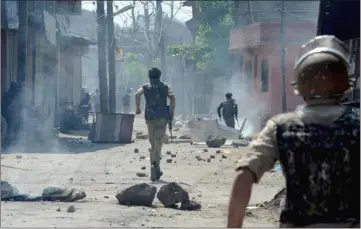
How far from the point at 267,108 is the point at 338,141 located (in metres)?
30.3

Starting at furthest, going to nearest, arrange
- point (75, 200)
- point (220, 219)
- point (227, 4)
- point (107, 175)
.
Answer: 1. point (227, 4)
2. point (107, 175)
3. point (75, 200)
4. point (220, 219)

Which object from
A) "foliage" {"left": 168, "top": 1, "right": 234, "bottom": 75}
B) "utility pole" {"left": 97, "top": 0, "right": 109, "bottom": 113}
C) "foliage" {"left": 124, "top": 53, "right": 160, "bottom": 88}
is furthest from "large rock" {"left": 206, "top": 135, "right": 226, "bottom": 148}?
"foliage" {"left": 124, "top": 53, "right": 160, "bottom": 88}

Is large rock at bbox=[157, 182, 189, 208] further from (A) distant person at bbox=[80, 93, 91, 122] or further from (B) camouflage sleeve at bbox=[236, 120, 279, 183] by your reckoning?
(A) distant person at bbox=[80, 93, 91, 122]

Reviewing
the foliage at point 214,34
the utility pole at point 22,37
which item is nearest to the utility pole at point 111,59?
the utility pole at point 22,37

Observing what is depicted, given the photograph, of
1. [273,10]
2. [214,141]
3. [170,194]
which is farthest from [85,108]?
[170,194]

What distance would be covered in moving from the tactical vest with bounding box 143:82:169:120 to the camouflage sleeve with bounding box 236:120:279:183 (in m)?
8.64

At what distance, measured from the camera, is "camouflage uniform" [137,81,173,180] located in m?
12.1

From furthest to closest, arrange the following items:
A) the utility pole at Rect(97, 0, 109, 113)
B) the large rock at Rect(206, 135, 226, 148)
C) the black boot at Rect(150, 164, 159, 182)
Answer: the utility pole at Rect(97, 0, 109, 113) → the large rock at Rect(206, 135, 226, 148) → the black boot at Rect(150, 164, 159, 182)

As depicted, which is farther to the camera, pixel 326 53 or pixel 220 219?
pixel 220 219

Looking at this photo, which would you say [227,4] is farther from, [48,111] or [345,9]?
[345,9]

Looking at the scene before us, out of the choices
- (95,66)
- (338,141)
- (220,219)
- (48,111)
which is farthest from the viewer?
(95,66)

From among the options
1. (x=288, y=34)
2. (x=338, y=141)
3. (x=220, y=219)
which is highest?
(x=288, y=34)

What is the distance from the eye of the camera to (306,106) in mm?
3535

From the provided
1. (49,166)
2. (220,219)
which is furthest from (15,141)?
(220,219)
